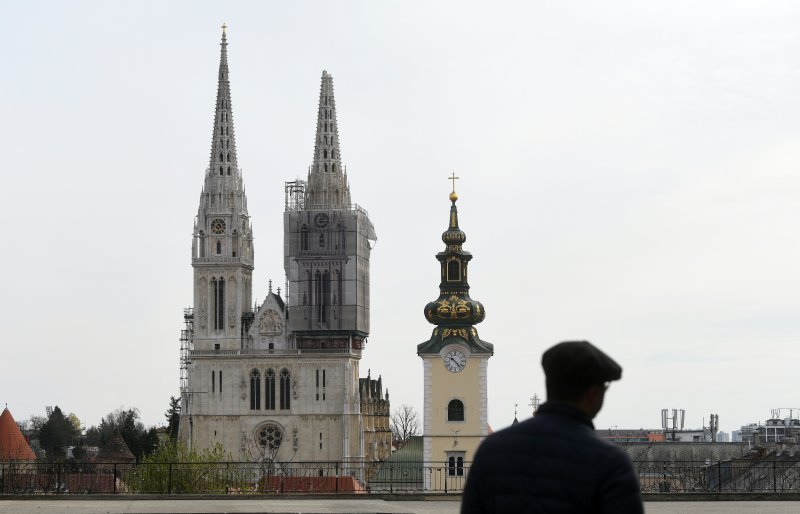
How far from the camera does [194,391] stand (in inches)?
4242

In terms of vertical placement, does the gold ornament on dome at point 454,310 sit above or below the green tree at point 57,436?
above

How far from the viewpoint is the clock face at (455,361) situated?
79.0m

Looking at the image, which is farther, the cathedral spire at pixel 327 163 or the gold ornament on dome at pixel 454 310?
the cathedral spire at pixel 327 163

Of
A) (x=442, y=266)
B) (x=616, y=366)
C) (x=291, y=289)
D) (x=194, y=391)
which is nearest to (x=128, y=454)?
(x=194, y=391)

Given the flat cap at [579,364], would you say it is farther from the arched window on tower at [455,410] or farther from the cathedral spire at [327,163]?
the cathedral spire at [327,163]

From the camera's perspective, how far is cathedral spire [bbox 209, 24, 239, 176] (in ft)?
365

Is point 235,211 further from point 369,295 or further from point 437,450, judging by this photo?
point 437,450

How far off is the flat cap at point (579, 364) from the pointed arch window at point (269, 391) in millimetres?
102788

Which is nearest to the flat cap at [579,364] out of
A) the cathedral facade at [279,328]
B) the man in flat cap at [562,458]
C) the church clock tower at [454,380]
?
the man in flat cap at [562,458]

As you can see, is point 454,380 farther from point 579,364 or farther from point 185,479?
point 579,364

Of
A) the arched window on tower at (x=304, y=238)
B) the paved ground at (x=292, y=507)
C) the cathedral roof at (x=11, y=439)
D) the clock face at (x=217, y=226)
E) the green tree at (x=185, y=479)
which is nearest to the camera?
the paved ground at (x=292, y=507)

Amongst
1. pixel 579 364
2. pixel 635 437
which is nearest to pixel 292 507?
pixel 579 364

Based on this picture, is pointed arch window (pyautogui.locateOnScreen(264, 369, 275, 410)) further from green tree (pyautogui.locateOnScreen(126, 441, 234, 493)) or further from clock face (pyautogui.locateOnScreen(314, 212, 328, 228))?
green tree (pyautogui.locateOnScreen(126, 441, 234, 493))

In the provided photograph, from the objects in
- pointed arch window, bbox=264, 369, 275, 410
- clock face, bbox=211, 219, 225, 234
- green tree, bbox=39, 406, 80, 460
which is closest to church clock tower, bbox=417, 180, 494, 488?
pointed arch window, bbox=264, 369, 275, 410
